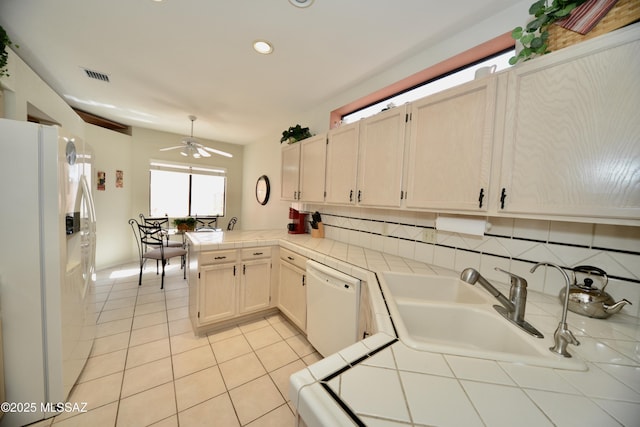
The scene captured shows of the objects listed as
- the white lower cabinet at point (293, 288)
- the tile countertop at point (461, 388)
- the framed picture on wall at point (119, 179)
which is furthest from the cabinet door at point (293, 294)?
the framed picture on wall at point (119, 179)

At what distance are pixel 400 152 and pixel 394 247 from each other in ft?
2.82

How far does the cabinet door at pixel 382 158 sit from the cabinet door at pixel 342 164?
0.23 feet

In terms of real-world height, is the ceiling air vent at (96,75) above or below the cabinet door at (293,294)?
above

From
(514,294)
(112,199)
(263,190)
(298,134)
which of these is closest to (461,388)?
(514,294)

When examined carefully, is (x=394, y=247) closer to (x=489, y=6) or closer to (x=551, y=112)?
(x=551, y=112)

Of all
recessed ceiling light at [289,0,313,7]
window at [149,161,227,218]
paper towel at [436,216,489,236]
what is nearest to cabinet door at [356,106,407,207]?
paper towel at [436,216,489,236]

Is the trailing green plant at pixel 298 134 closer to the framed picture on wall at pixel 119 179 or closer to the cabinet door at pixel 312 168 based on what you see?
the cabinet door at pixel 312 168

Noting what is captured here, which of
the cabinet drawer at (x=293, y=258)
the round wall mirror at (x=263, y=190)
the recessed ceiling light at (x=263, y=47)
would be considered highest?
the recessed ceiling light at (x=263, y=47)

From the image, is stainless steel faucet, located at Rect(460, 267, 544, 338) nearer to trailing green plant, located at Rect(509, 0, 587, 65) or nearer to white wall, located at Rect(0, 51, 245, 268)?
trailing green plant, located at Rect(509, 0, 587, 65)

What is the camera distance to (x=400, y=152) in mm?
1651

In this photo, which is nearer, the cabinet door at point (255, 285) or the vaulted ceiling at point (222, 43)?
the vaulted ceiling at point (222, 43)

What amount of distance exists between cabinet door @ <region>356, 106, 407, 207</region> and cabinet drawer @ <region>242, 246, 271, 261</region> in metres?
1.19

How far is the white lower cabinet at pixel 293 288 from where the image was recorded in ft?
7.01

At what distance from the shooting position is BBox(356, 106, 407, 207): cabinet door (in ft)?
5.47
